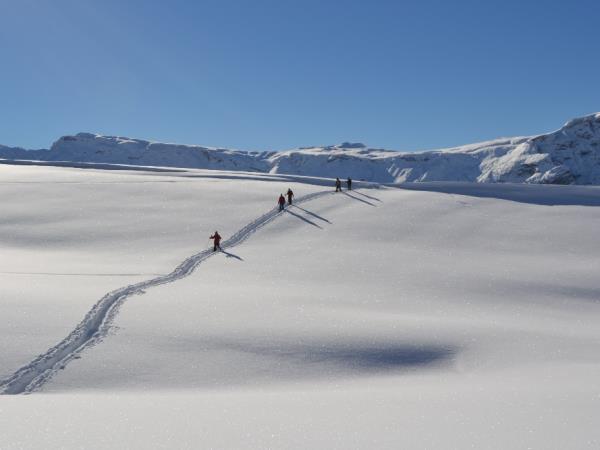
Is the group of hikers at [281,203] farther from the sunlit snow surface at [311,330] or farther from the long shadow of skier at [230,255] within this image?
the sunlit snow surface at [311,330]

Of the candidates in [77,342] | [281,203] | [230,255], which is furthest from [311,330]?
[281,203]

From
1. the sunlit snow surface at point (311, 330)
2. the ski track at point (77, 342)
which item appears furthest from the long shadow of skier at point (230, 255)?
the ski track at point (77, 342)

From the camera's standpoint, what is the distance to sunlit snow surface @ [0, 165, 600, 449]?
6.91 meters

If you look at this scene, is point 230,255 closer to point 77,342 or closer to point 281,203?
point 281,203

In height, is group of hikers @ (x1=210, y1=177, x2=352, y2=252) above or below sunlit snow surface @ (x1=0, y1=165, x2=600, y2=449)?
above

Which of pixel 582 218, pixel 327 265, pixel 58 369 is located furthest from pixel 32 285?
pixel 582 218

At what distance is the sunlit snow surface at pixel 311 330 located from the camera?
691 cm

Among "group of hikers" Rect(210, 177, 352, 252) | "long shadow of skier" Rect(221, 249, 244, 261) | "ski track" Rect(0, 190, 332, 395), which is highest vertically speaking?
"group of hikers" Rect(210, 177, 352, 252)

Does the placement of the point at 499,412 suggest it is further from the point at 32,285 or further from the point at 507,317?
the point at 32,285

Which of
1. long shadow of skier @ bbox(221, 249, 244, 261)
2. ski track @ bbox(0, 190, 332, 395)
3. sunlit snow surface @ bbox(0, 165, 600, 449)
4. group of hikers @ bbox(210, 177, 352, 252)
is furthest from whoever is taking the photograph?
group of hikers @ bbox(210, 177, 352, 252)

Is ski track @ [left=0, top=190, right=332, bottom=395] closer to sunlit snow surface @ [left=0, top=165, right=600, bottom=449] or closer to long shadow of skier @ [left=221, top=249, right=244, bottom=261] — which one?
sunlit snow surface @ [left=0, top=165, right=600, bottom=449]

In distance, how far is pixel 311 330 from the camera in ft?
39.0

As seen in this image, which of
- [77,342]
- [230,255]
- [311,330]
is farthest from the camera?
[230,255]

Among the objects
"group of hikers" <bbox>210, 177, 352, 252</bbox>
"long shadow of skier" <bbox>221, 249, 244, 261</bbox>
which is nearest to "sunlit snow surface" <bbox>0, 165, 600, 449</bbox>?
"long shadow of skier" <bbox>221, 249, 244, 261</bbox>
